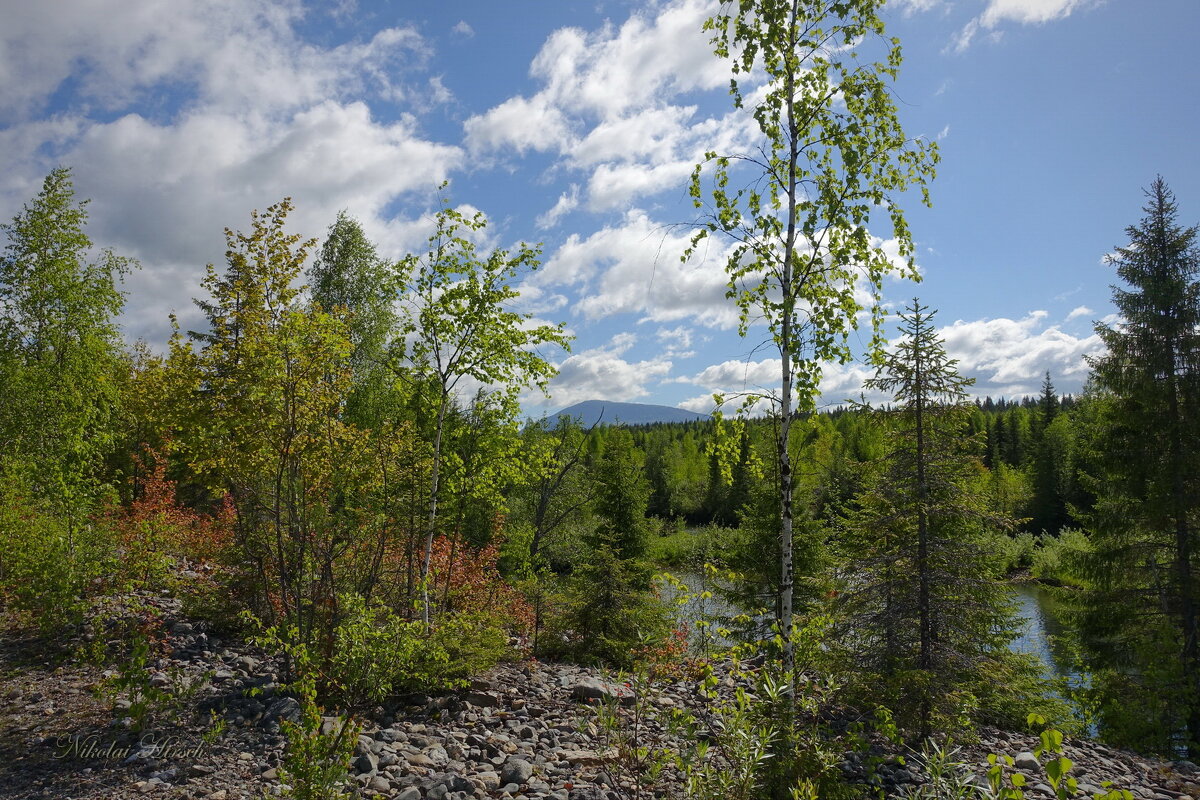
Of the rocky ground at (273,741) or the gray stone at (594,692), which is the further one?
the gray stone at (594,692)

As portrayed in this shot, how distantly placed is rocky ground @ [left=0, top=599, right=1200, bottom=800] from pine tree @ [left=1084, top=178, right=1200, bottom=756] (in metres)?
2.60

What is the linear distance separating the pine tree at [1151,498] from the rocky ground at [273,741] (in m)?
2.60

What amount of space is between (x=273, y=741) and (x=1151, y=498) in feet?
48.8

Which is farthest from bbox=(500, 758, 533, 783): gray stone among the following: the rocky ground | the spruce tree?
the spruce tree

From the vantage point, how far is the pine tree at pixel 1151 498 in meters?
11.2

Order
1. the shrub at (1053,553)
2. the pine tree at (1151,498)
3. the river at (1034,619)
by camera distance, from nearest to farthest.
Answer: the pine tree at (1151,498) → the river at (1034,619) → the shrub at (1053,553)

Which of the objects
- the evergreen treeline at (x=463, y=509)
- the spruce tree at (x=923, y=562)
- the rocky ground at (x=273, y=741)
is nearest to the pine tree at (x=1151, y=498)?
the evergreen treeline at (x=463, y=509)

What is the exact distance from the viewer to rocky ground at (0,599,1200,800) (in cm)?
541

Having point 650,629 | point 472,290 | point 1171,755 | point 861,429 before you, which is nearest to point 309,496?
point 472,290

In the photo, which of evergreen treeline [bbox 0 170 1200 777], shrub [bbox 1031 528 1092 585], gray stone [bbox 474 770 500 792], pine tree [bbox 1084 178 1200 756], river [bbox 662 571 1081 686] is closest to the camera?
gray stone [bbox 474 770 500 792]

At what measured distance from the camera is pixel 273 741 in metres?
6.18

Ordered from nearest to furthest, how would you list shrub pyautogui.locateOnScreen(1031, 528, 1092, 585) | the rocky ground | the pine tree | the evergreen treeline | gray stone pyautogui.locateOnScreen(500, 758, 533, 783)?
the rocky ground, gray stone pyautogui.locateOnScreen(500, 758, 533, 783), the evergreen treeline, the pine tree, shrub pyautogui.locateOnScreen(1031, 528, 1092, 585)

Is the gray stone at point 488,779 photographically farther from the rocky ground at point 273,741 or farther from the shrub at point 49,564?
the shrub at point 49,564

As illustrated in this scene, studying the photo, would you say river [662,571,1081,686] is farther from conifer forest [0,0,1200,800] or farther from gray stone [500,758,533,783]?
gray stone [500,758,533,783]
